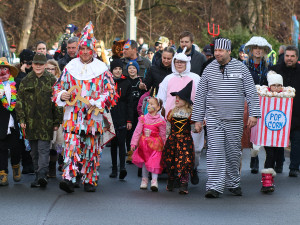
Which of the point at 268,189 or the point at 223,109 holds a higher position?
the point at 223,109

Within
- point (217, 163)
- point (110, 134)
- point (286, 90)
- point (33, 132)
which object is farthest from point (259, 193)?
point (33, 132)

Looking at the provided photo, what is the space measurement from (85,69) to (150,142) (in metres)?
1.36

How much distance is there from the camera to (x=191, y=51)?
12.1 metres

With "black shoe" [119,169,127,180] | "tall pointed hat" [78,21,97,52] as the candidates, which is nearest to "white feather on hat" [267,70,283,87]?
"black shoe" [119,169,127,180]

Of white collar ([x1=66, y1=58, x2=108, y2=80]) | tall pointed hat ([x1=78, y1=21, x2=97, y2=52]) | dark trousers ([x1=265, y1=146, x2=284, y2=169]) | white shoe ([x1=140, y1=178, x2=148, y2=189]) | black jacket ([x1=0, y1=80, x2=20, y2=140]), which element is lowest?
white shoe ([x1=140, y1=178, x2=148, y2=189])

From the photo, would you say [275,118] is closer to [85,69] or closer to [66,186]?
[85,69]

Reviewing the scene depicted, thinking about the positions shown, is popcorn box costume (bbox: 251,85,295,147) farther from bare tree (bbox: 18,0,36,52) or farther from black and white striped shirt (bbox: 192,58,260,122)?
bare tree (bbox: 18,0,36,52)

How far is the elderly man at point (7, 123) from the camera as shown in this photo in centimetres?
1070

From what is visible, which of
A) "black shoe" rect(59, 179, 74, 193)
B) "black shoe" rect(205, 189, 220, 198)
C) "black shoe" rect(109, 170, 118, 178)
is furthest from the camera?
"black shoe" rect(109, 170, 118, 178)

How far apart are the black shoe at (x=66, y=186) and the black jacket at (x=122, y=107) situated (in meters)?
2.01

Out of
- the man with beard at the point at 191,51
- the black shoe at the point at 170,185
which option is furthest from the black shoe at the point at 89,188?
the man with beard at the point at 191,51

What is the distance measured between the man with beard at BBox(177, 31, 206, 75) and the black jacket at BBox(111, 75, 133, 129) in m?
1.00

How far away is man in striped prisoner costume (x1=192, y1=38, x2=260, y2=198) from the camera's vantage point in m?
9.73

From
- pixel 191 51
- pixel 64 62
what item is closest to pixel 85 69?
pixel 191 51
